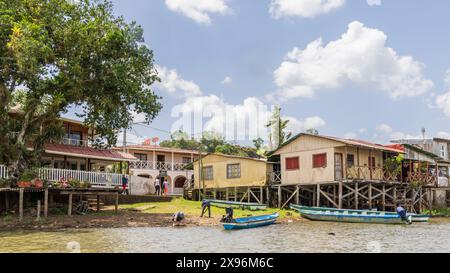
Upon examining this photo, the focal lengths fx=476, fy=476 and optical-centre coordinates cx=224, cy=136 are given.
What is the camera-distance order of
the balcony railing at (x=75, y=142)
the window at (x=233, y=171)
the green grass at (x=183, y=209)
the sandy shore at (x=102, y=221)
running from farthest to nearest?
the window at (x=233, y=171)
the balcony railing at (x=75, y=142)
the green grass at (x=183, y=209)
the sandy shore at (x=102, y=221)

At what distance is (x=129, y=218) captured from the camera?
29047mm

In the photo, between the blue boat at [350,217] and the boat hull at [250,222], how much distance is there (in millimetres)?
4522

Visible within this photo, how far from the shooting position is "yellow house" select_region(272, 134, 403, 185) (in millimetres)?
35500

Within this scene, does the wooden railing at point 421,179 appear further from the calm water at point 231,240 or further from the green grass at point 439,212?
the calm water at point 231,240

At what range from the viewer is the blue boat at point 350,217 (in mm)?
29906

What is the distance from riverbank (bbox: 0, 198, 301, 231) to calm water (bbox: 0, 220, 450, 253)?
203 centimetres

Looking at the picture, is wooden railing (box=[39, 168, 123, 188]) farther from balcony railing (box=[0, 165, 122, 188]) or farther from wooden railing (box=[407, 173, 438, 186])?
wooden railing (box=[407, 173, 438, 186])

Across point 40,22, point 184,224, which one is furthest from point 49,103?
point 184,224

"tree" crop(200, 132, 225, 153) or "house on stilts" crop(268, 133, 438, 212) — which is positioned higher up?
"tree" crop(200, 132, 225, 153)

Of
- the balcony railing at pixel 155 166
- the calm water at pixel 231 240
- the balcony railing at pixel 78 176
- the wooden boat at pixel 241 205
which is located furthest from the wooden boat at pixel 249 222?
the balcony railing at pixel 155 166

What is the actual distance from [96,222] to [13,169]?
237 inches

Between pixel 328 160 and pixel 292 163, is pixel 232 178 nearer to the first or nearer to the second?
pixel 292 163

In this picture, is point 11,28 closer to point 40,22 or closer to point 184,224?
point 40,22

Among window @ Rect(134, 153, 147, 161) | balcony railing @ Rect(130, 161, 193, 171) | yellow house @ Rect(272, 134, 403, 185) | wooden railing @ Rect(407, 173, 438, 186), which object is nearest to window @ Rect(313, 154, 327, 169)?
yellow house @ Rect(272, 134, 403, 185)
